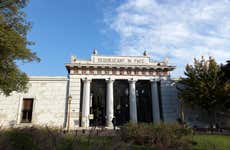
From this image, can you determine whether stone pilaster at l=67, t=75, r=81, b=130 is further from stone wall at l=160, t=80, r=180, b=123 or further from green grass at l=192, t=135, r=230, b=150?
green grass at l=192, t=135, r=230, b=150

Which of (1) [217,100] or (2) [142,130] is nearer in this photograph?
(2) [142,130]

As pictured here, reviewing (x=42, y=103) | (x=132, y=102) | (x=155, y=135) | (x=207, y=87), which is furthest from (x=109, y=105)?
(x=155, y=135)

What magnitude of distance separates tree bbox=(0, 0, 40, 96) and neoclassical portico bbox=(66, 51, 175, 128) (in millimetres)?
10983

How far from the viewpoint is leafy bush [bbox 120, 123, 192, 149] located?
402 inches

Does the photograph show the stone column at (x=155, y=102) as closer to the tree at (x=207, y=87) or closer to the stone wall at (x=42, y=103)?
the tree at (x=207, y=87)

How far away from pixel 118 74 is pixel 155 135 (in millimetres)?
18618

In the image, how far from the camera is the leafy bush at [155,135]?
33.5ft

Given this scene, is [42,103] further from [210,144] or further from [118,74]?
[210,144]

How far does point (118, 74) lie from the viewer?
2898 centimetres

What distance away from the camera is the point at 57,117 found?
26516mm

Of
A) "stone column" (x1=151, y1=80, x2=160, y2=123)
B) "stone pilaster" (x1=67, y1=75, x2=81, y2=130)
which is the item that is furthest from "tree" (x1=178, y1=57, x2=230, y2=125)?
"stone pilaster" (x1=67, y1=75, x2=81, y2=130)

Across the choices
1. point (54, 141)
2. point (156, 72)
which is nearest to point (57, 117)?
point (156, 72)

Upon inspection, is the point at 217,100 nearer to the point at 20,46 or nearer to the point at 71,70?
the point at 71,70

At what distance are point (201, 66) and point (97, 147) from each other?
25.9 metres
